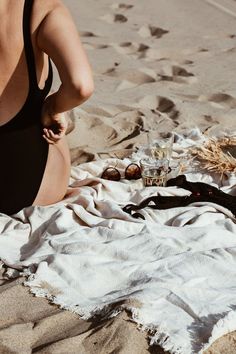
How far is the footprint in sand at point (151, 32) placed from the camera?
244 inches

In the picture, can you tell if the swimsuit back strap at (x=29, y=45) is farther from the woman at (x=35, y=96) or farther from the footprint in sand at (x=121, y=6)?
the footprint in sand at (x=121, y=6)

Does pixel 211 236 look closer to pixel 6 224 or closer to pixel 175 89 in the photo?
pixel 6 224

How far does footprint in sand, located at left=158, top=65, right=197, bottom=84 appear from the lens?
5.00m

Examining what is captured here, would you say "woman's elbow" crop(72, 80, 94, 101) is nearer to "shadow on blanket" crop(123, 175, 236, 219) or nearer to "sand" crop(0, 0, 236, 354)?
"shadow on blanket" crop(123, 175, 236, 219)

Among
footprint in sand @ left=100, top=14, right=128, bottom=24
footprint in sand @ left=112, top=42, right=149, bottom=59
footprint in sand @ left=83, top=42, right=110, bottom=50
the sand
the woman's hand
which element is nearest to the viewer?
the sand

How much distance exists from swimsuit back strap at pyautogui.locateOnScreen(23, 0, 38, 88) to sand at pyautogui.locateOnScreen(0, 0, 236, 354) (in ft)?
2.82

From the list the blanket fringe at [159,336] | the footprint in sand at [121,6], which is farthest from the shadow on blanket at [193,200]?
the footprint in sand at [121,6]

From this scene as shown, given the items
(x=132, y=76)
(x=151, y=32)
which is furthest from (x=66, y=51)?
(x=151, y=32)

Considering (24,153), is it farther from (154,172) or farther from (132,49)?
(132,49)

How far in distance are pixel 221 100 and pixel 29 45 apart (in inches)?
78.8

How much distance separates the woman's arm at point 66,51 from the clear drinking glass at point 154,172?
0.63 meters

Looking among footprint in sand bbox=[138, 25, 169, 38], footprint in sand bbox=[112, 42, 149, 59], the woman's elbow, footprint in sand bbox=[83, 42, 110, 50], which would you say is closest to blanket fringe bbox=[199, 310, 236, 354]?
the woman's elbow

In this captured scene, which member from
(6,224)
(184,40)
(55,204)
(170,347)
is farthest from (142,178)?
(184,40)

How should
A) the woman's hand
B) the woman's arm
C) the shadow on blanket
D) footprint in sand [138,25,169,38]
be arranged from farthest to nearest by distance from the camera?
footprint in sand [138,25,169,38] → the shadow on blanket → the woman's hand → the woman's arm
